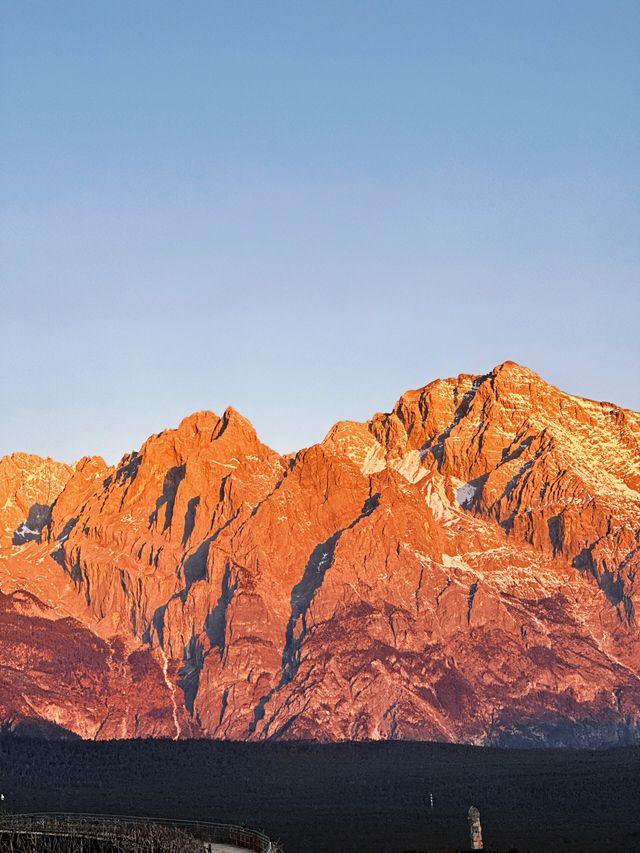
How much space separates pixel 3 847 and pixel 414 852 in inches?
1828

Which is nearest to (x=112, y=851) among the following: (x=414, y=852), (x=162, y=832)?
(x=162, y=832)

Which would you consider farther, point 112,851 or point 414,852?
point 414,852

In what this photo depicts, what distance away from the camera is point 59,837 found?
594 ft

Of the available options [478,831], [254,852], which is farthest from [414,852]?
[254,852]

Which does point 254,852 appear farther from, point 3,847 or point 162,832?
point 3,847

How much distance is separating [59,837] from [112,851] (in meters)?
11.8

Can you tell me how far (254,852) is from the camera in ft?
585

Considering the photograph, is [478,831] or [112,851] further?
[478,831]

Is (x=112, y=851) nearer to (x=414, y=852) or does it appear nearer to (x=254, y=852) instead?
(x=254, y=852)

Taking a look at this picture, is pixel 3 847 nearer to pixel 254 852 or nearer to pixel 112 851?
pixel 112 851

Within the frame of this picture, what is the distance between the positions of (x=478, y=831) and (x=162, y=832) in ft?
115

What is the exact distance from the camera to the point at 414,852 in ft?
621

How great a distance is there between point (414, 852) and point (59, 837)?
40488 mm

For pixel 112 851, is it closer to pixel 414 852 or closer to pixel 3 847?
pixel 3 847
